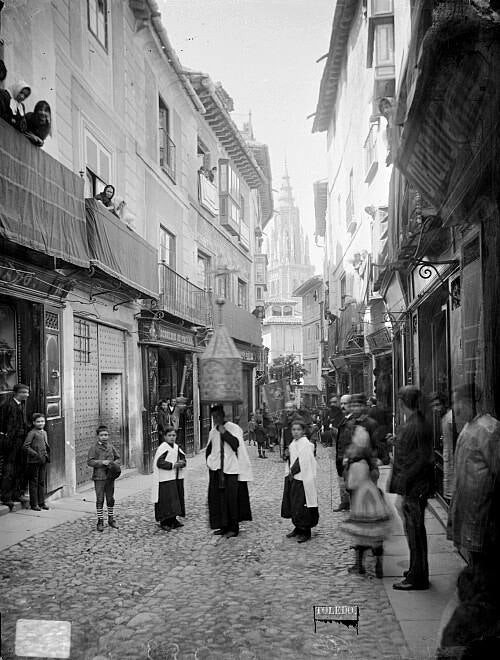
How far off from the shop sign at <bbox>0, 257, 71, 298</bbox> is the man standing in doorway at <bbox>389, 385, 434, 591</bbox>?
170 inches

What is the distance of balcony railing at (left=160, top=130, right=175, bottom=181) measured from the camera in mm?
6711

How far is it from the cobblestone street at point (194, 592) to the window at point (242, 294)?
2147mm

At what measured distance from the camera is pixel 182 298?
309 inches

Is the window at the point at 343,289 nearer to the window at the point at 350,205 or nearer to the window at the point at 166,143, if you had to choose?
the window at the point at 350,205

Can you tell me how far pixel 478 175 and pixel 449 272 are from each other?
0.74 metres

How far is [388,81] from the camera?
19.6 feet

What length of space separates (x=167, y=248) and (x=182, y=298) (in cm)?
130

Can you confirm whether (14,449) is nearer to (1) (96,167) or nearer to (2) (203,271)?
(2) (203,271)

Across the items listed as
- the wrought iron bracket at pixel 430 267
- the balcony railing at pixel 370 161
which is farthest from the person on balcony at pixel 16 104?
the wrought iron bracket at pixel 430 267

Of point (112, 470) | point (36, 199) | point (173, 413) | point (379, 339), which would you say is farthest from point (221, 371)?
point (173, 413)

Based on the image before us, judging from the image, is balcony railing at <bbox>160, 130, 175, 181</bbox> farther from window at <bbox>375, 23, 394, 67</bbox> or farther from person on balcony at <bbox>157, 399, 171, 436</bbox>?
person on balcony at <bbox>157, 399, 171, 436</bbox>

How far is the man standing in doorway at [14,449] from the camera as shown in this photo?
7070 millimetres

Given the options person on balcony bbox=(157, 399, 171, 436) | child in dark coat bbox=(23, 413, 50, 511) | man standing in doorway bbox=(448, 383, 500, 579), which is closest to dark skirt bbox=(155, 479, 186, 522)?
child in dark coat bbox=(23, 413, 50, 511)

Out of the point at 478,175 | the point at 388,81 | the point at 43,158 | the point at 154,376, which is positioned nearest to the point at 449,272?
the point at 478,175
